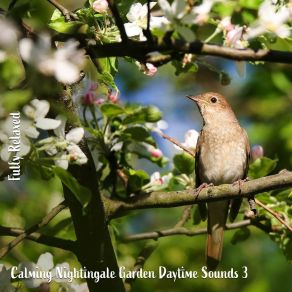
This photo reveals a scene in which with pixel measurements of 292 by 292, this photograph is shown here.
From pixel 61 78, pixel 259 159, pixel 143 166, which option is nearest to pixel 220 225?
pixel 143 166

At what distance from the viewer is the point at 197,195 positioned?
9.49 feet

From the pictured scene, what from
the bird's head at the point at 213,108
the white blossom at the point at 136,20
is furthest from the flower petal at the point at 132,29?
the bird's head at the point at 213,108

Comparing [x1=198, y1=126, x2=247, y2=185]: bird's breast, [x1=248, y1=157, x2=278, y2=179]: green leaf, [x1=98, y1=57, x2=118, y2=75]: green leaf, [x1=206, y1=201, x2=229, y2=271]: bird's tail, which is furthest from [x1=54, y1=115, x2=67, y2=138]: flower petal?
[x1=198, y1=126, x2=247, y2=185]: bird's breast

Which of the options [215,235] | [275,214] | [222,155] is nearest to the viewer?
[275,214]

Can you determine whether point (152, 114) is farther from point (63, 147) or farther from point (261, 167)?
point (261, 167)

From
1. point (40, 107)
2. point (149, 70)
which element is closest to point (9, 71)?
point (40, 107)

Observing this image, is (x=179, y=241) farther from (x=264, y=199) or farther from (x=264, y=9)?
(x=264, y=9)

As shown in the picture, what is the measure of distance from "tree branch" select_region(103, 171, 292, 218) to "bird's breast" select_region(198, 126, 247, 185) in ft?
5.93

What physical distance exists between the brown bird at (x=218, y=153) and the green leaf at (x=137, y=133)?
170 cm

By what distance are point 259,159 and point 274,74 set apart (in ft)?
10.3

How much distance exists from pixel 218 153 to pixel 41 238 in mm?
2224

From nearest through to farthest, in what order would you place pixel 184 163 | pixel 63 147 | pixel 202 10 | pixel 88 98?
pixel 202 10 < pixel 63 147 < pixel 88 98 < pixel 184 163

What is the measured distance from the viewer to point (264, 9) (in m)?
2.04

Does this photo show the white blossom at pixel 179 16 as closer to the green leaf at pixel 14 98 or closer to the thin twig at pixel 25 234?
the green leaf at pixel 14 98
